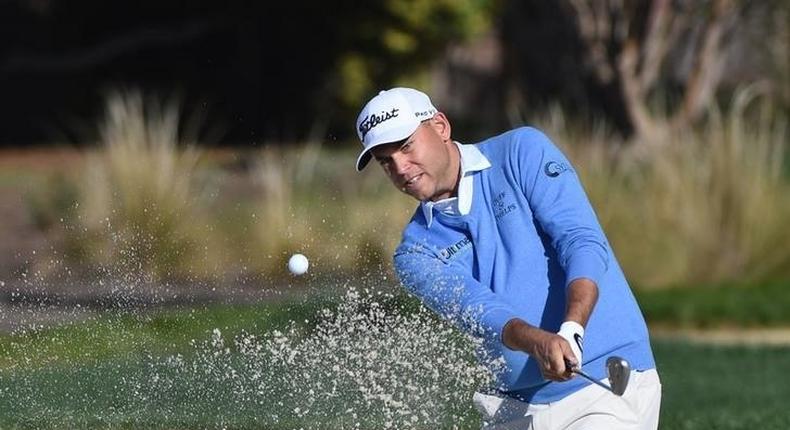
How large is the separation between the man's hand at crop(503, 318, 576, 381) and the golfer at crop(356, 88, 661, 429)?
58 mm

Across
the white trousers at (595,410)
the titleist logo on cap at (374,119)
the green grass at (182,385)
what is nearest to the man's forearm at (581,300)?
the white trousers at (595,410)

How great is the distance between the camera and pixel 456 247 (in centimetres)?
490

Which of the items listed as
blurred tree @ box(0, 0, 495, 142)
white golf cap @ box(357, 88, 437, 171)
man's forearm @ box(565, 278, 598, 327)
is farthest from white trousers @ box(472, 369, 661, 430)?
blurred tree @ box(0, 0, 495, 142)

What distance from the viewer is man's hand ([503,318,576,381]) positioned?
4.39 meters

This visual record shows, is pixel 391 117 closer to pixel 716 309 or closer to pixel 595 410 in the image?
pixel 595 410

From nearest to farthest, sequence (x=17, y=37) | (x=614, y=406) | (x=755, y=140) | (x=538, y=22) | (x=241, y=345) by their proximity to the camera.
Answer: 1. (x=614, y=406)
2. (x=241, y=345)
3. (x=755, y=140)
4. (x=538, y=22)
5. (x=17, y=37)

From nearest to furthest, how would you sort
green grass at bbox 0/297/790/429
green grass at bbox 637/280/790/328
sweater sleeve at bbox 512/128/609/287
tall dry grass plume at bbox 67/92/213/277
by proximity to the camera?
sweater sleeve at bbox 512/128/609/287
green grass at bbox 0/297/790/429
tall dry grass plume at bbox 67/92/213/277
green grass at bbox 637/280/790/328

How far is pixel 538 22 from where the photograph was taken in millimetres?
18531

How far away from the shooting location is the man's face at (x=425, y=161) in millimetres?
4793

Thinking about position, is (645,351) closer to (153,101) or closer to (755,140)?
(755,140)

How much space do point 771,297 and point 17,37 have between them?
1187 cm

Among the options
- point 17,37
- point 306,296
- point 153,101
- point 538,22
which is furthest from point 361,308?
point 17,37

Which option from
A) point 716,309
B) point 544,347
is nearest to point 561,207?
point 544,347

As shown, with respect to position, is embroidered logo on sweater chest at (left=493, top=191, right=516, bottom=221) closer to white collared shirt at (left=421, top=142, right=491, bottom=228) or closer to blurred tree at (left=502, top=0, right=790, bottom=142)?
white collared shirt at (left=421, top=142, right=491, bottom=228)
